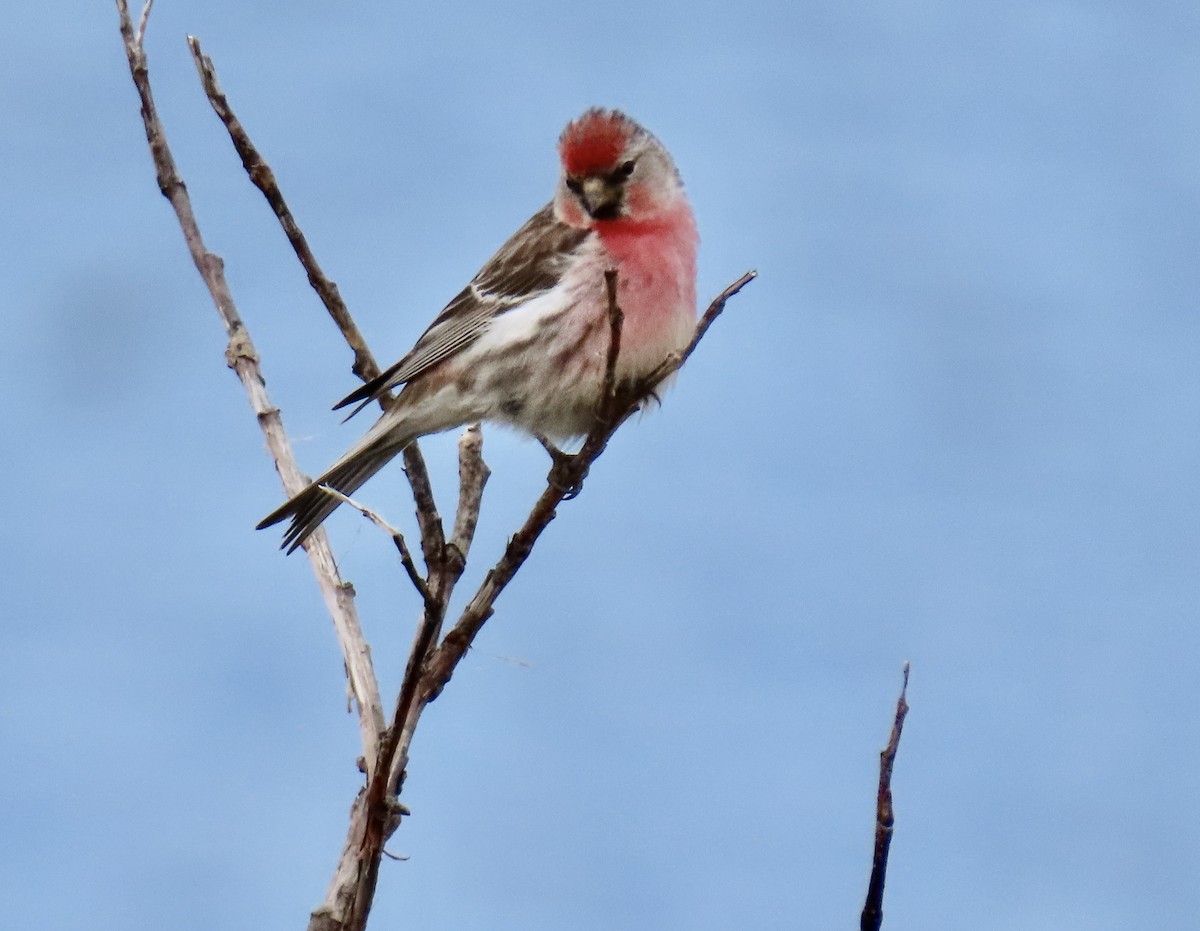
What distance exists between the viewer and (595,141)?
190 inches

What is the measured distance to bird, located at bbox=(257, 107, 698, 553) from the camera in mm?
4434

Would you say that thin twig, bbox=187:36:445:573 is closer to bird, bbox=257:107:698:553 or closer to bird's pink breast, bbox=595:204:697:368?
bird, bbox=257:107:698:553

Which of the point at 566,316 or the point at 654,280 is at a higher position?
the point at 654,280

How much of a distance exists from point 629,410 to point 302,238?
77 cm

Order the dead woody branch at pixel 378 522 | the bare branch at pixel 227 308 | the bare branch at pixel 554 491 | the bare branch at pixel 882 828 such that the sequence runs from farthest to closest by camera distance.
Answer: the bare branch at pixel 227 308 → the bare branch at pixel 554 491 → the dead woody branch at pixel 378 522 → the bare branch at pixel 882 828

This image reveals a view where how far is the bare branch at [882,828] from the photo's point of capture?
1722 millimetres

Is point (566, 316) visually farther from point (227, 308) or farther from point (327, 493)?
point (227, 308)

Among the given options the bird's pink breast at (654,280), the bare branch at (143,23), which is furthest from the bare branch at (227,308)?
the bird's pink breast at (654,280)

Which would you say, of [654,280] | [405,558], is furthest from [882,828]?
[654,280]

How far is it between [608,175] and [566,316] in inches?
22.8

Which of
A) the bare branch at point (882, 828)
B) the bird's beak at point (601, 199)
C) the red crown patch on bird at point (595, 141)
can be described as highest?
the red crown patch on bird at point (595, 141)

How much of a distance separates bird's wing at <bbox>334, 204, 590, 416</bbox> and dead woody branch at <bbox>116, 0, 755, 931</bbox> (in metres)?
1.07

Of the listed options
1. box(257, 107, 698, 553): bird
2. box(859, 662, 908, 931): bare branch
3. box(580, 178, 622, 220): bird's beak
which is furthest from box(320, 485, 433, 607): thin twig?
box(580, 178, 622, 220): bird's beak

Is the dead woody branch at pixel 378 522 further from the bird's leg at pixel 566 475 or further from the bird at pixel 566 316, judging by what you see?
the bird at pixel 566 316
